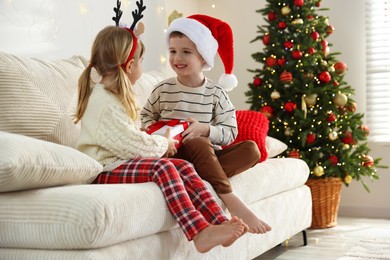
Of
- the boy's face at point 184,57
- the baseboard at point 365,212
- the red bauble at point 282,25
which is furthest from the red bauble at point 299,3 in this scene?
the baseboard at point 365,212

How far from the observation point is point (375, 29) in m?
4.89

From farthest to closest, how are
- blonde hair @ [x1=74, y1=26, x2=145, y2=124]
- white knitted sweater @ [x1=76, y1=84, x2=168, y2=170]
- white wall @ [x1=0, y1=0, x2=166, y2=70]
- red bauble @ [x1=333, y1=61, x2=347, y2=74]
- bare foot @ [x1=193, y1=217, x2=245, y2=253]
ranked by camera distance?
red bauble @ [x1=333, y1=61, x2=347, y2=74] < white wall @ [x1=0, y1=0, x2=166, y2=70] < blonde hair @ [x1=74, y1=26, x2=145, y2=124] < white knitted sweater @ [x1=76, y1=84, x2=168, y2=170] < bare foot @ [x1=193, y1=217, x2=245, y2=253]

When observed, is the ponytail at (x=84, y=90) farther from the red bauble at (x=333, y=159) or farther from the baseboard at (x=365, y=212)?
the baseboard at (x=365, y=212)

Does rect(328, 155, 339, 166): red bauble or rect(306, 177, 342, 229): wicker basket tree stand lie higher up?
rect(328, 155, 339, 166): red bauble

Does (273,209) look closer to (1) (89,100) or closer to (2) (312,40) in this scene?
(1) (89,100)

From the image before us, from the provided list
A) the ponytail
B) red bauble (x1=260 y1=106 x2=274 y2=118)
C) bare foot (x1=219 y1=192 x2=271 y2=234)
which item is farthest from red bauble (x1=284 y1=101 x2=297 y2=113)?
the ponytail

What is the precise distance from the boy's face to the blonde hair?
1.73ft

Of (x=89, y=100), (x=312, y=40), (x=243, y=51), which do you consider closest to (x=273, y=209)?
(x=89, y=100)

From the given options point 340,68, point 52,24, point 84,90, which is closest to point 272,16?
point 340,68

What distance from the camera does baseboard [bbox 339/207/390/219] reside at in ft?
16.0

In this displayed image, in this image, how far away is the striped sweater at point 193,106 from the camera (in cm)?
302

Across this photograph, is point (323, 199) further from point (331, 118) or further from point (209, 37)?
point (209, 37)

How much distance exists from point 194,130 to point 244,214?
0.45m

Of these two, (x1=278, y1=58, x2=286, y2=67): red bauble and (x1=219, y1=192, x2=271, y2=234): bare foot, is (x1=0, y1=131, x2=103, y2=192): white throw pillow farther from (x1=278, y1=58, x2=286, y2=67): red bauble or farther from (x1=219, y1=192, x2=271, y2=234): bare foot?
(x1=278, y1=58, x2=286, y2=67): red bauble
